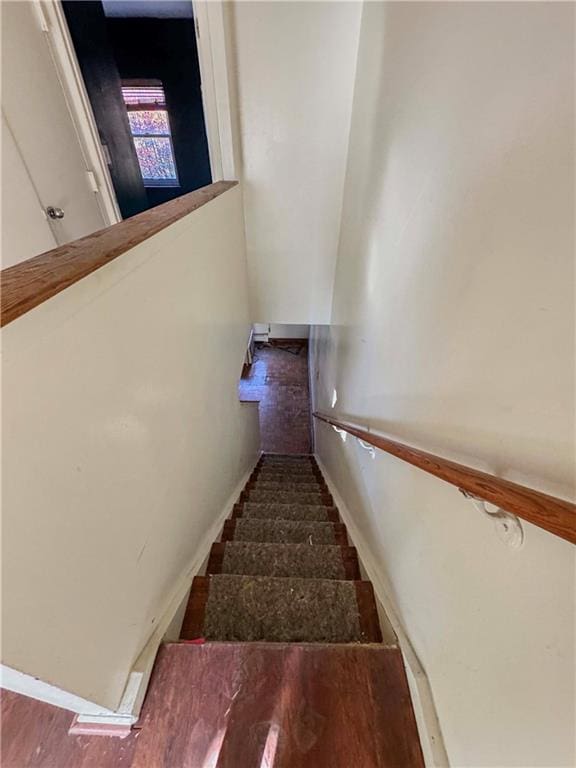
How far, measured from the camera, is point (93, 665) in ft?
2.45

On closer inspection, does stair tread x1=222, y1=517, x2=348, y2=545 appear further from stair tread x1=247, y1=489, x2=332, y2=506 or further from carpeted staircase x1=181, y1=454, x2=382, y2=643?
stair tread x1=247, y1=489, x2=332, y2=506

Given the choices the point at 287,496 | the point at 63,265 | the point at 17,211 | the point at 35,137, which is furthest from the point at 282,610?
the point at 35,137

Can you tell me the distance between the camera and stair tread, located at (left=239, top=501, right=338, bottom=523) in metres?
2.21

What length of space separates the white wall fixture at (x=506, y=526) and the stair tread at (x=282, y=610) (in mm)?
876

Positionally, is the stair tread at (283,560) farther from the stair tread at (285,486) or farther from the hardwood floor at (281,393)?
the hardwood floor at (281,393)

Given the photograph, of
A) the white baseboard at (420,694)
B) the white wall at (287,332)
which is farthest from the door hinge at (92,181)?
the white wall at (287,332)

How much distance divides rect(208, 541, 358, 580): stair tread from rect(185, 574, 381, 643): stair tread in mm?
229

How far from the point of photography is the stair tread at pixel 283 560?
1.54 metres

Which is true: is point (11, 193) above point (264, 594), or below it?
above

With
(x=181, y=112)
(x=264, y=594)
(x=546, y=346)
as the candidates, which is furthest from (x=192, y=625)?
(x=181, y=112)

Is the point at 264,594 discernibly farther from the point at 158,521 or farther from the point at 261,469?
the point at 261,469

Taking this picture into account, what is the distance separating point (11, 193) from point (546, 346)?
2.12 metres

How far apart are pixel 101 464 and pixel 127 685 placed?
2.14 ft

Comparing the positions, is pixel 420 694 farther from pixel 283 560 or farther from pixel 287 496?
pixel 287 496
